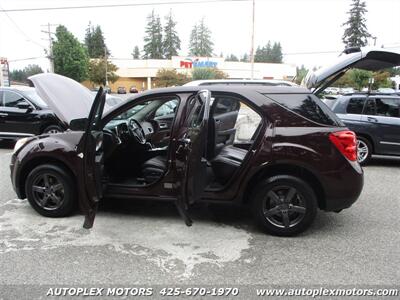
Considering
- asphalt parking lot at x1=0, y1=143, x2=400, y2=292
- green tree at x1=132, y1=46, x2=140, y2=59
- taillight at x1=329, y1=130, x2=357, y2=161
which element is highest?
green tree at x1=132, y1=46, x2=140, y2=59

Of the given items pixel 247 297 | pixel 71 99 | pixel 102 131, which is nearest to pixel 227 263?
pixel 247 297

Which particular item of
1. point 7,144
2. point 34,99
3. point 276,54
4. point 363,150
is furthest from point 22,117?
point 276,54

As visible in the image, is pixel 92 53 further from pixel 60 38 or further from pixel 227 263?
pixel 227 263

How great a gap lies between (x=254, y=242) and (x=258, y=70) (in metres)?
68.2

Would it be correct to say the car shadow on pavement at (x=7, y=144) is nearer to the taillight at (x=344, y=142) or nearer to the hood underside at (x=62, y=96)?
the hood underside at (x=62, y=96)

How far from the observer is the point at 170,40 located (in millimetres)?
99688

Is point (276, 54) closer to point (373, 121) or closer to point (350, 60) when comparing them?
point (373, 121)

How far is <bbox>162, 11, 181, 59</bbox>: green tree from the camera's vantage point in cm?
10000

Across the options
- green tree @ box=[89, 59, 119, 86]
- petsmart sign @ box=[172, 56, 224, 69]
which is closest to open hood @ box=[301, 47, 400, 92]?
petsmart sign @ box=[172, 56, 224, 69]

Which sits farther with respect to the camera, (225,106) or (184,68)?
(184,68)

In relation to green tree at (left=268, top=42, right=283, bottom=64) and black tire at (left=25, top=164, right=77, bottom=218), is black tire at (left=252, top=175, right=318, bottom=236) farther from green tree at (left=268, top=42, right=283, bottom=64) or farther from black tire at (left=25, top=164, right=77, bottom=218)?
green tree at (left=268, top=42, right=283, bottom=64)

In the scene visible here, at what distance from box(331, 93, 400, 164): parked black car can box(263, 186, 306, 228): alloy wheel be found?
461 centimetres

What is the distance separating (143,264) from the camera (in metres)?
3.67

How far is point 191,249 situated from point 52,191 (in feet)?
6.30
